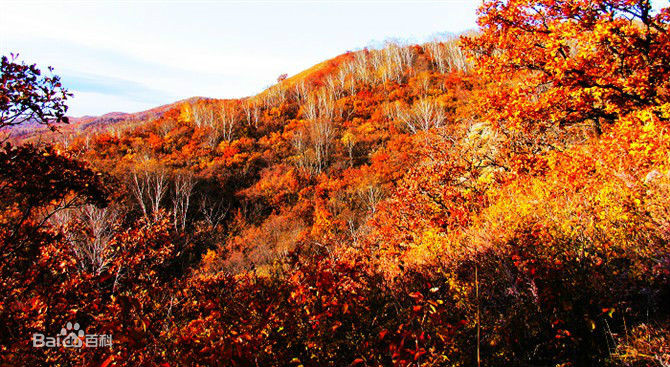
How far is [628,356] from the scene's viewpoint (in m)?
3.15

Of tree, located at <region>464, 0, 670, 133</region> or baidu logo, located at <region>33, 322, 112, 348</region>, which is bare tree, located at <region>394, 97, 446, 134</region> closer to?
tree, located at <region>464, 0, 670, 133</region>

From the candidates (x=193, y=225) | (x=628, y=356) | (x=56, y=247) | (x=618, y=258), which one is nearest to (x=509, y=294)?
(x=628, y=356)

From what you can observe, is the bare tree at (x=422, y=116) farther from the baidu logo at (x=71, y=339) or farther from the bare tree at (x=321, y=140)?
the baidu logo at (x=71, y=339)

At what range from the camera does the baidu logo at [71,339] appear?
3.55m

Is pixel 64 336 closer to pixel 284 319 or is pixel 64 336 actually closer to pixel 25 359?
pixel 25 359

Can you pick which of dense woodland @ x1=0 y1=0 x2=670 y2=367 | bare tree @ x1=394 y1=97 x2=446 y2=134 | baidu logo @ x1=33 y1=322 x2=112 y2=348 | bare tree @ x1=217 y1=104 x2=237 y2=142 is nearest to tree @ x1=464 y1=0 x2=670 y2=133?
dense woodland @ x1=0 y1=0 x2=670 y2=367

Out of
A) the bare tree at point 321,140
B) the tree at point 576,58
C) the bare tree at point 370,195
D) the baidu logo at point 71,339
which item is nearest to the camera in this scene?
the baidu logo at point 71,339

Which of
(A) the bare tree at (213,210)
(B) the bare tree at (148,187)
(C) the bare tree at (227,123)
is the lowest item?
(A) the bare tree at (213,210)

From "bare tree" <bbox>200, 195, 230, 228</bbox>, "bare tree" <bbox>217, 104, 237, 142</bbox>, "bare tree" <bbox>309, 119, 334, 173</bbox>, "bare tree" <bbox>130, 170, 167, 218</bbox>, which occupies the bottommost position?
"bare tree" <bbox>200, 195, 230, 228</bbox>

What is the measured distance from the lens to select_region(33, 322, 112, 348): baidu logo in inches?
140

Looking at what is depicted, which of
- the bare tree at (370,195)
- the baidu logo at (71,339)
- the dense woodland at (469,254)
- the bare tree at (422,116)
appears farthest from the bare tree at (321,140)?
the baidu logo at (71,339)

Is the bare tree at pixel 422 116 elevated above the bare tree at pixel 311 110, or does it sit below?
below

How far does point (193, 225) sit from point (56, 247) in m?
29.3

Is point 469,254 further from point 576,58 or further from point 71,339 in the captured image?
point 71,339
